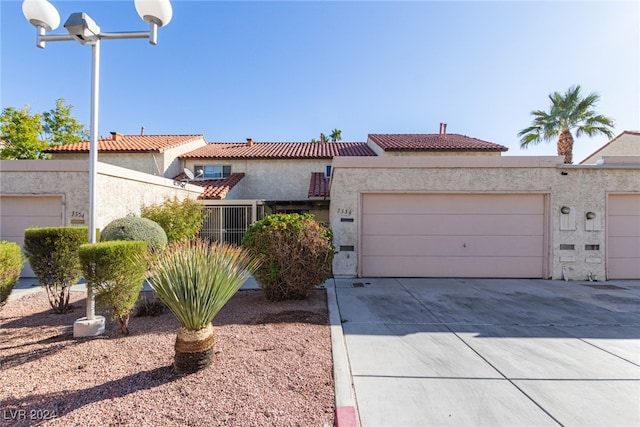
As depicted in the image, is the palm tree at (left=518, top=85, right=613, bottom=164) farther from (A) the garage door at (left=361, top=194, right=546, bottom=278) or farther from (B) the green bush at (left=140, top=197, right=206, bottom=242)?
(B) the green bush at (left=140, top=197, right=206, bottom=242)

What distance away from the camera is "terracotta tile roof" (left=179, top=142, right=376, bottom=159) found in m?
17.4

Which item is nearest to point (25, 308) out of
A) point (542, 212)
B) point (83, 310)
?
point (83, 310)

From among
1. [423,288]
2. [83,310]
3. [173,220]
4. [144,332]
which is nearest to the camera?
[144,332]

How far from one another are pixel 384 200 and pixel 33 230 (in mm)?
8268

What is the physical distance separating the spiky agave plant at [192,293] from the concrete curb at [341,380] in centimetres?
159

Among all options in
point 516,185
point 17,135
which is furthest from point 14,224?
point 17,135

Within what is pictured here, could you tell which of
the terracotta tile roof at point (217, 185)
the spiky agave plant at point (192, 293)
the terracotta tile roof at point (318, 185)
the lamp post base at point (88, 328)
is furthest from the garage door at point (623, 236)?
the terracotta tile roof at point (217, 185)

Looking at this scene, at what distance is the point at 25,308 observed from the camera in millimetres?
6113

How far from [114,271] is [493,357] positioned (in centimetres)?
548

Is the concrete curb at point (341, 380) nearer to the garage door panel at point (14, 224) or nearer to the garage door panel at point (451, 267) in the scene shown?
the garage door panel at point (451, 267)

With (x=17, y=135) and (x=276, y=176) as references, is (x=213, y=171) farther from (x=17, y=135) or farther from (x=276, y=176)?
(x=17, y=135)

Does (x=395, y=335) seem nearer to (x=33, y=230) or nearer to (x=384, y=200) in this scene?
(x=384, y=200)

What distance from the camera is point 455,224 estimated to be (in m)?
9.20

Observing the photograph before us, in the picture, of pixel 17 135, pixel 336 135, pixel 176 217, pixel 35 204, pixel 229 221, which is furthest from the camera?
pixel 336 135
